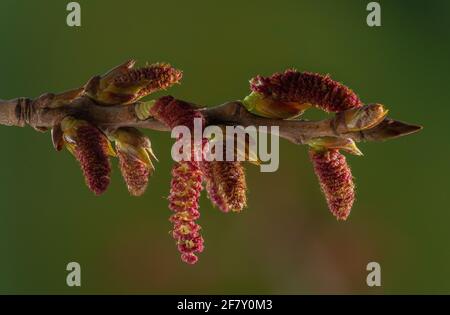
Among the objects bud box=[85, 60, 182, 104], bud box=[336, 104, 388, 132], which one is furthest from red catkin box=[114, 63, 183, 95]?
bud box=[336, 104, 388, 132]

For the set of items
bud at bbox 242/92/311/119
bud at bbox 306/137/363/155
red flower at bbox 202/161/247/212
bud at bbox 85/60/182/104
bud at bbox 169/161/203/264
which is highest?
bud at bbox 85/60/182/104

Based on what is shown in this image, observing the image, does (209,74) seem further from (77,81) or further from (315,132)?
(315,132)

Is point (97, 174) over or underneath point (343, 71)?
underneath

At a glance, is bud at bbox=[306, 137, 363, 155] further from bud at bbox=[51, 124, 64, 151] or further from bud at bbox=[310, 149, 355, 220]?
bud at bbox=[51, 124, 64, 151]

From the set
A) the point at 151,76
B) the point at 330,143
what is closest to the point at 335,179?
the point at 330,143

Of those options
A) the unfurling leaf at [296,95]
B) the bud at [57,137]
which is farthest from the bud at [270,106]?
the bud at [57,137]

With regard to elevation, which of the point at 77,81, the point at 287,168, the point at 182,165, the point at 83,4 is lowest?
the point at 182,165

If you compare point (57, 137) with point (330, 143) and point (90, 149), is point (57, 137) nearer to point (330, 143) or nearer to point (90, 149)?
point (90, 149)

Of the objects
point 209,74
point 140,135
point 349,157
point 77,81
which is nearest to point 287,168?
point 349,157
